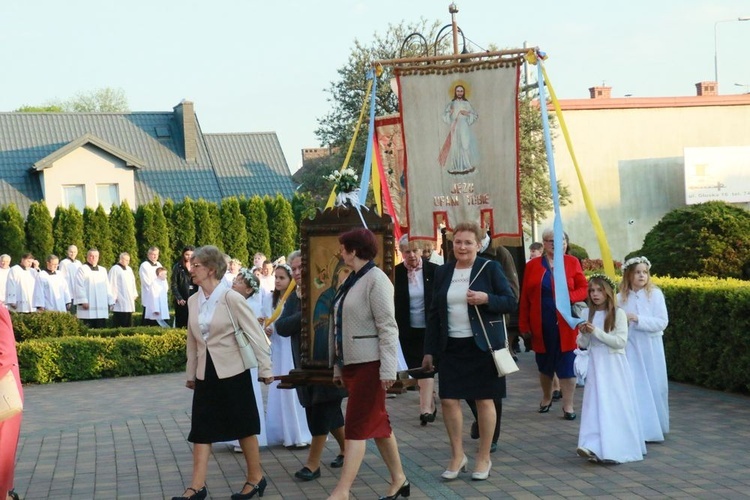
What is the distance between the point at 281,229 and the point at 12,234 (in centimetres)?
860

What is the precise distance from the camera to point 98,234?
3347cm

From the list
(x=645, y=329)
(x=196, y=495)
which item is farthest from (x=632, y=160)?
(x=196, y=495)

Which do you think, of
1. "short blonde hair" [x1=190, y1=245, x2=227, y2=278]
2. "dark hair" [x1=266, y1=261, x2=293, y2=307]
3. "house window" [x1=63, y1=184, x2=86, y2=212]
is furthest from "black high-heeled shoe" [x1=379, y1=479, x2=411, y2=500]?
"house window" [x1=63, y1=184, x2=86, y2=212]

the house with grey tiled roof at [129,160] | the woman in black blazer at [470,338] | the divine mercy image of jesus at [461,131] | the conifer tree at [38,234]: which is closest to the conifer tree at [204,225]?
the conifer tree at [38,234]

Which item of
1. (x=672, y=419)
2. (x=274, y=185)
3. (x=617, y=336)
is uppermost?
(x=274, y=185)

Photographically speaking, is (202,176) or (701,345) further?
(202,176)

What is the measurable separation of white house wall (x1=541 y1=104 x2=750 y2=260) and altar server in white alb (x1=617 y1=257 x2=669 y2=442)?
35057mm

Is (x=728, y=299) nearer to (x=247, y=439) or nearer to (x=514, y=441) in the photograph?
(x=514, y=441)

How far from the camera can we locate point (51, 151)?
42.5m

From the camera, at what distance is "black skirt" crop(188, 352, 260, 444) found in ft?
24.7

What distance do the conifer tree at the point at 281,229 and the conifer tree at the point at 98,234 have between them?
5.47 meters

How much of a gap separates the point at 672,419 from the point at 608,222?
→ 120 feet

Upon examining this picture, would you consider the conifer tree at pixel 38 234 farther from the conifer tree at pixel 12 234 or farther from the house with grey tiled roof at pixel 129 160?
the house with grey tiled roof at pixel 129 160

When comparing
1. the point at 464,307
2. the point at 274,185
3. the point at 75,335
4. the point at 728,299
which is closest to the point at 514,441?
the point at 464,307
